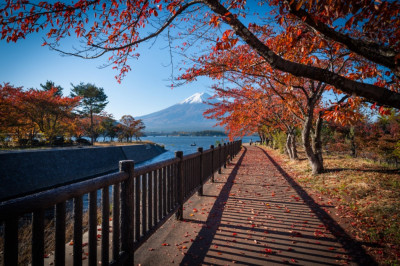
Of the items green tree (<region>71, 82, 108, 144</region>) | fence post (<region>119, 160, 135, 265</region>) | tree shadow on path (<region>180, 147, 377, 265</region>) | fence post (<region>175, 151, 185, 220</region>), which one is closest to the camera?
fence post (<region>119, 160, 135, 265</region>)

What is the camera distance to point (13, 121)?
1919cm

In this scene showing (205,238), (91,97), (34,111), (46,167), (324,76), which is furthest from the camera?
(91,97)

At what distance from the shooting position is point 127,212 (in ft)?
7.80

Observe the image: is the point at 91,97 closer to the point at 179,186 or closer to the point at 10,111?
the point at 10,111

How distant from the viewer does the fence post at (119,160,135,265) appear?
237 cm

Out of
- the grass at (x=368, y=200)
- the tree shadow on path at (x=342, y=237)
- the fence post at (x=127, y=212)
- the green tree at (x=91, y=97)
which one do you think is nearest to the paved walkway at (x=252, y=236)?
the tree shadow on path at (x=342, y=237)

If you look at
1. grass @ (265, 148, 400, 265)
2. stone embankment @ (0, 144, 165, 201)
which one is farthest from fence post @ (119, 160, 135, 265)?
stone embankment @ (0, 144, 165, 201)

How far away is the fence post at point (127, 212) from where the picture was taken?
2.37 meters

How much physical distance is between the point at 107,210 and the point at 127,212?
12.4 inches

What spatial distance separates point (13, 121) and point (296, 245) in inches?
1015

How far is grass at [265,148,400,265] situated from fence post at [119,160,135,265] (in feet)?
10.9

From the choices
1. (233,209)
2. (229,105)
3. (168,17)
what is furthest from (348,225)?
(229,105)

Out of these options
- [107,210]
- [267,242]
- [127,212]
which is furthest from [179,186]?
[107,210]

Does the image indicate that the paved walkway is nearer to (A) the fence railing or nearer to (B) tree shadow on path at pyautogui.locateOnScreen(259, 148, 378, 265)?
(B) tree shadow on path at pyautogui.locateOnScreen(259, 148, 378, 265)
